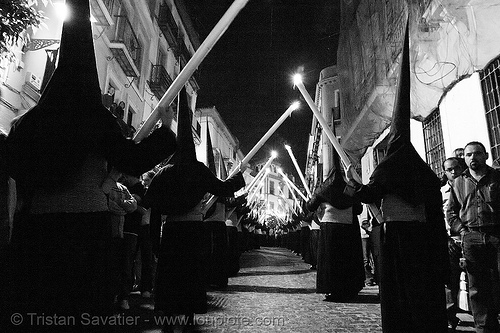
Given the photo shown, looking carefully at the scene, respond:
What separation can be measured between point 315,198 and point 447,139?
2.93 metres

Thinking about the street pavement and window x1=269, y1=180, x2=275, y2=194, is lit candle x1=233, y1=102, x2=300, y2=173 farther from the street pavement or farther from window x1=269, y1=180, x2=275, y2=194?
window x1=269, y1=180, x2=275, y2=194

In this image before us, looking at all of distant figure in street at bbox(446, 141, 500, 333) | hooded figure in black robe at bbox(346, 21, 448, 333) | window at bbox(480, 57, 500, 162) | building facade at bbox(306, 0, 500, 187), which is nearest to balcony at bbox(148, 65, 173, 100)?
building facade at bbox(306, 0, 500, 187)

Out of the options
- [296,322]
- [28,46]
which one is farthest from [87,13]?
[28,46]

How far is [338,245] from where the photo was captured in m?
6.12

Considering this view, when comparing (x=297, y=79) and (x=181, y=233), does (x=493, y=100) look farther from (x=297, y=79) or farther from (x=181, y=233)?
(x=181, y=233)

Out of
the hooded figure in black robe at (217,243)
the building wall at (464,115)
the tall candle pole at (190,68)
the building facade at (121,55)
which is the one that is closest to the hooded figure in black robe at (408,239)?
the tall candle pole at (190,68)

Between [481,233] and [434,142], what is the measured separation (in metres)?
4.40

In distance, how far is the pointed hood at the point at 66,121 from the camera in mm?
2020

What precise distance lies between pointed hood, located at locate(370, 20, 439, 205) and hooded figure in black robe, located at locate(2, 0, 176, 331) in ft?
7.86

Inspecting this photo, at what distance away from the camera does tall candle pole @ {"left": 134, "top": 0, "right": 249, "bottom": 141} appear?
247cm

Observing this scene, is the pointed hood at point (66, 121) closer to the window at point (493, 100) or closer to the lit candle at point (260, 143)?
the lit candle at point (260, 143)

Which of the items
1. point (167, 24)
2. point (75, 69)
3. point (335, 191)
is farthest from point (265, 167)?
point (167, 24)

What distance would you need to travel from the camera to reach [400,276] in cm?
346

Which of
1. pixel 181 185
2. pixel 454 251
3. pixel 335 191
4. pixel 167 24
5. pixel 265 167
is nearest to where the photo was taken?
pixel 181 185
